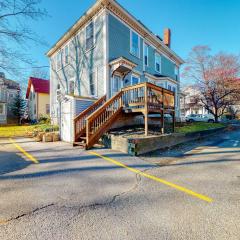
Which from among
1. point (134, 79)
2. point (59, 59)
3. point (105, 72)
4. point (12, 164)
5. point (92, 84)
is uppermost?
point (59, 59)

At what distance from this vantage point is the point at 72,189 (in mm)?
3771

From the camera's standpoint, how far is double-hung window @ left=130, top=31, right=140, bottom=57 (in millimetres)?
14098

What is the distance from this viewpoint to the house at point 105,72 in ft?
30.1

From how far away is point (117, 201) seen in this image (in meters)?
3.25

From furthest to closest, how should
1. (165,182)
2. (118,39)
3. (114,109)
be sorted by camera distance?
(118,39)
(114,109)
(165,182)

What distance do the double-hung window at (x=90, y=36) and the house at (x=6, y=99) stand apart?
17.8 m

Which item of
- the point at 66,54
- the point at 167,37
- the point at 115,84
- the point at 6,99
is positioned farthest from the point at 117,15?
the point at 6,99

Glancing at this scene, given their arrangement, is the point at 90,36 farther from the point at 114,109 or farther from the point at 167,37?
the point at 167,37

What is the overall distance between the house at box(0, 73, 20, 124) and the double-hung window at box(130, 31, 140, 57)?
20.5 meters

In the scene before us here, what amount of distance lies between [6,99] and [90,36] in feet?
107

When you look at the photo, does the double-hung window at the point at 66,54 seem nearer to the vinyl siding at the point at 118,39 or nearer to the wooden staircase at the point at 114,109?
the vinyl siding at the point at 118,39

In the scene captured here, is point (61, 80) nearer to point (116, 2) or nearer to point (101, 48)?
point (101, 48)

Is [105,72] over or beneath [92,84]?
over

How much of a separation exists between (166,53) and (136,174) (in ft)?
59.7
